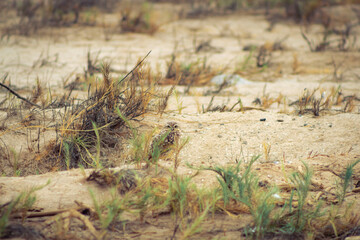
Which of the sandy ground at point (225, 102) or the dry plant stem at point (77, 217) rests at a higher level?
the sandy ground at point (225, 102)

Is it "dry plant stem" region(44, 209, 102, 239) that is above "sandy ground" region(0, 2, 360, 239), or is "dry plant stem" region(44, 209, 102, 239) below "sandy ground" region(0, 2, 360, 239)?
below

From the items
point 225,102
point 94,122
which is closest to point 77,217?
point 94,122

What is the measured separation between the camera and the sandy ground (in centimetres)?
186

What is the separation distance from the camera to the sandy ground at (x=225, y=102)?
1.86 m

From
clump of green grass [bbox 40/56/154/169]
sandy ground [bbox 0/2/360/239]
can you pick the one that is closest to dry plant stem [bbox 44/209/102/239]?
sandy ground [bbox 0/2/360/239]

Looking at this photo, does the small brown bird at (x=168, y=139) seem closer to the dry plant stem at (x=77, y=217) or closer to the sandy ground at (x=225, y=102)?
the sandy ground at (x=225, y=102)

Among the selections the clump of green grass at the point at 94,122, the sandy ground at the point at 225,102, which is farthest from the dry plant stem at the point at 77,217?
the clump of green grass at the point at 94,122

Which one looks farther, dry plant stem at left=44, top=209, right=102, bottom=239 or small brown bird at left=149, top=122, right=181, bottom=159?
small brown bird at left=149, top=122, right=181, bottom=159

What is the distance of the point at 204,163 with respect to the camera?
2020mm

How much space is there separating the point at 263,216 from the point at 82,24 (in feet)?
17.9

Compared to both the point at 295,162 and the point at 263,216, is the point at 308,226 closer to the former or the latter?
the point at 263,216

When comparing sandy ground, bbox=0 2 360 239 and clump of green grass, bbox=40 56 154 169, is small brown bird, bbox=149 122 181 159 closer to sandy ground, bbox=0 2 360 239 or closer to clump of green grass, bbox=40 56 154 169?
sandy ground, bbox=0 2 360 239

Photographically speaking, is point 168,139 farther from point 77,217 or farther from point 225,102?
point 225,102

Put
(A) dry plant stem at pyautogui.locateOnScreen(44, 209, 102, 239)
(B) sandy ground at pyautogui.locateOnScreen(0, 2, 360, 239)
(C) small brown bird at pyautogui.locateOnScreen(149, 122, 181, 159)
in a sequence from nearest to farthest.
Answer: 1. (A) dry plant stem at pyautogui.locateOnScreen(44, 209, 102, 239)
2. (B) sandy ground at pyautogui.locateOnScreen(0, 2, 360, 239)
3. (C) small brown bird at pyautogui.locateOnScreen(149, 122, 181, 159)
